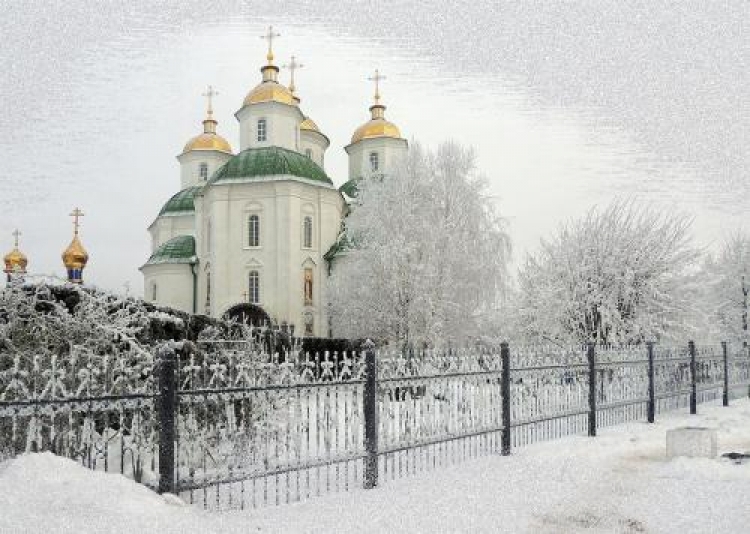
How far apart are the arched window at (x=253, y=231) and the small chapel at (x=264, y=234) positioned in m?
0.05

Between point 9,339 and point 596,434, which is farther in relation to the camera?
point 596,434

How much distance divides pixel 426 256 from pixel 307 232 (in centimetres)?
1067

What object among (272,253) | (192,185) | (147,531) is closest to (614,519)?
(147,531)

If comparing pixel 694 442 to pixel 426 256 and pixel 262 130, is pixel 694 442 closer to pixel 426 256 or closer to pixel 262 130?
pixel 426 256

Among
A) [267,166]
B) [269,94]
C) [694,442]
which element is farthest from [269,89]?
[694,442]

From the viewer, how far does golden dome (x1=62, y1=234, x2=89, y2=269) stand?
32.0m

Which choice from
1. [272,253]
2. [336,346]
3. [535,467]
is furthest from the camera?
[272,253]

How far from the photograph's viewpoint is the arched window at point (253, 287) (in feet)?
113

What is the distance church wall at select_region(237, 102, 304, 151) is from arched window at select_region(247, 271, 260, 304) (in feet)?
24.4

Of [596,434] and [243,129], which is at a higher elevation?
[243,129]

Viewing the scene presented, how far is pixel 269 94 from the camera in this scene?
37.2 meters

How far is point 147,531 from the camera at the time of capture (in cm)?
496

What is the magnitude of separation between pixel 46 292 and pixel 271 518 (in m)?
3.87

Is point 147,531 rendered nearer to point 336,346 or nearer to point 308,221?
point 336,346
